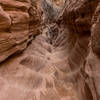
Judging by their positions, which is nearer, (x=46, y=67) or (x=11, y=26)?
(x=11, y=26)

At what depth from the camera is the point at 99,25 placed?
74.8 inches

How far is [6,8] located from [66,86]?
2890 mm

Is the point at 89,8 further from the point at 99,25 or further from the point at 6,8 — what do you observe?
the point at 6,8

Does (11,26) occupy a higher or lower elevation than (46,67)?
higher

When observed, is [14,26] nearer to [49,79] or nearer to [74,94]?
[49,79]

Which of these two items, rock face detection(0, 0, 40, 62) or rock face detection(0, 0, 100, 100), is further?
rock face detection(0, 0, 40, 62)

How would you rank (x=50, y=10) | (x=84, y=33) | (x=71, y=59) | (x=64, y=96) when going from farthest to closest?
(x=50, y=10) → (x=71, y=59) → (x=84, y=33) → (x=64, y=96)

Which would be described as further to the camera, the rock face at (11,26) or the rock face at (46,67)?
the rock face at (11,26)

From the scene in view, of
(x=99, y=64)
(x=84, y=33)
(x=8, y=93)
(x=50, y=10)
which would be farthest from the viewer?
(x=50, y=10)

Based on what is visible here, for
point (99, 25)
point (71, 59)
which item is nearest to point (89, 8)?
point (99, 25)

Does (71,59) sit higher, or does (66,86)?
(71,59)

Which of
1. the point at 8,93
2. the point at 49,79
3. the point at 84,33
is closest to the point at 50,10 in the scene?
the point at 84,33

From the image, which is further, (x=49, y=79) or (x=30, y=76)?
(x=49, y=79)

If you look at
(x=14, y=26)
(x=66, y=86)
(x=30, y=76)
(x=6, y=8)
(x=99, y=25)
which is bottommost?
(x=66, y=86)
